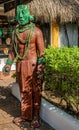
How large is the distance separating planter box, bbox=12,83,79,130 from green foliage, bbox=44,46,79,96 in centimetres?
36

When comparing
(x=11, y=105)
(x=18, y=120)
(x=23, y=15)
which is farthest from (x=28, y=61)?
(x=11, y=105)

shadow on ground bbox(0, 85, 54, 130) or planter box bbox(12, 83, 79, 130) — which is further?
shadow on ground bbox(0, 85, 54, 130)

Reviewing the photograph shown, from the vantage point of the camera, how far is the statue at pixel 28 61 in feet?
16.5

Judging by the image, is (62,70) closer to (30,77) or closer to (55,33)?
(30,77)

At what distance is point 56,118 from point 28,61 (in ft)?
3.66

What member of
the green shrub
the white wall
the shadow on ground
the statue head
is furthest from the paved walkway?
the white wall

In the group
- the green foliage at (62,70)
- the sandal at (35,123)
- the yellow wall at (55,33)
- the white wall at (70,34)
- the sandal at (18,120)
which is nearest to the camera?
the green foliage at (62,70)

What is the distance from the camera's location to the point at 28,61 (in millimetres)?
5156

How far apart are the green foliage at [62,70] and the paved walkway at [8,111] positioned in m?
0.81

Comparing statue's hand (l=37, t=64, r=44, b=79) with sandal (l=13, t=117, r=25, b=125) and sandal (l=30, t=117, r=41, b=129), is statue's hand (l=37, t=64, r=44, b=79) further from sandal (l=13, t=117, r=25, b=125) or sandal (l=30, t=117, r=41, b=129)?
sandal (l=13, t=117, r=25, b=125)

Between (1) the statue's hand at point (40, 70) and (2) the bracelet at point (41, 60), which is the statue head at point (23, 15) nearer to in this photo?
(2) the bracelet at point (41, 60)

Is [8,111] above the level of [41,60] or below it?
below

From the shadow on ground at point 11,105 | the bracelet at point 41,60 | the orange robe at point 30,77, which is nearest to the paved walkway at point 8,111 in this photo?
the shadow on ground at point 11,105

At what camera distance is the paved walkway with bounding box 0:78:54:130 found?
17.0 feet
